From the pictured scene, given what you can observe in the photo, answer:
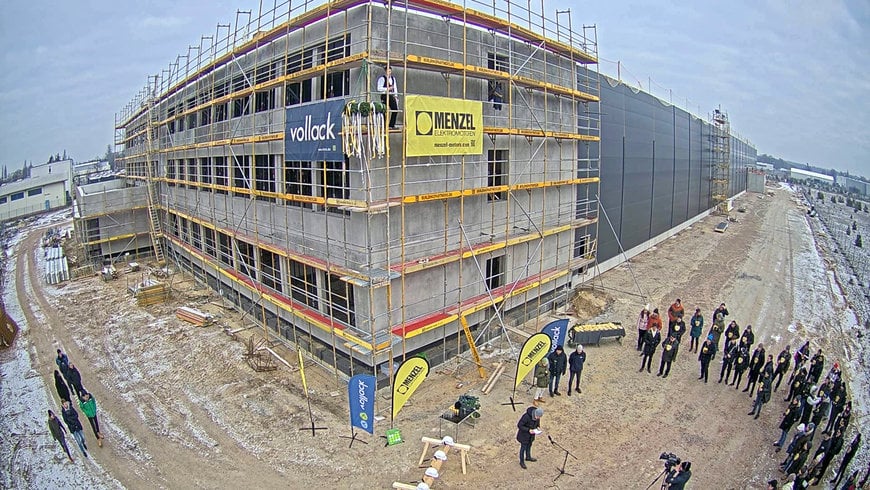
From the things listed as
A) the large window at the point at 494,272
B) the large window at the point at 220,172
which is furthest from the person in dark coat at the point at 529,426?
the large window at the point at 220,172

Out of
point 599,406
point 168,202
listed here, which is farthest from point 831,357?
point 168,202

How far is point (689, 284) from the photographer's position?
824 inches

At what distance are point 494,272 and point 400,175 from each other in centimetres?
502

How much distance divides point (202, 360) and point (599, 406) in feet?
34.4

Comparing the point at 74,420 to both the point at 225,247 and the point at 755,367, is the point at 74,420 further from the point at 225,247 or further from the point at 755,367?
the point at 755,367

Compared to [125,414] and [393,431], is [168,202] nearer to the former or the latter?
[125,414]

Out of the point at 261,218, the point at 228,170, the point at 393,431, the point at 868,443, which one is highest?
the point at 228,170

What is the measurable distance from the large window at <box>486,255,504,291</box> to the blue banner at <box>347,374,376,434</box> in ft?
21.8

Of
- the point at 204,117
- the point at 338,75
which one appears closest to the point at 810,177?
the point at 204,117

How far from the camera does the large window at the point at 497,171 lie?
47.1 ft

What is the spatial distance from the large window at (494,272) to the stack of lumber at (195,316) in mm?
9358

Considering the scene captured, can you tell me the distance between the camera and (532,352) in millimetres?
11289

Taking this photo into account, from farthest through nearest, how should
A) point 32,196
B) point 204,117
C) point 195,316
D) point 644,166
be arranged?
point 32,196
point 644,166
point 204,117
point 195,316

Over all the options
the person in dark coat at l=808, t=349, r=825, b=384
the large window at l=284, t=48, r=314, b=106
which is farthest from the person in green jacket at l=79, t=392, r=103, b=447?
the person in dark coat at l=808, t=349, r=825, b=384
